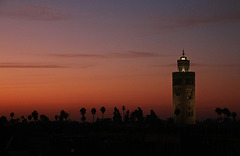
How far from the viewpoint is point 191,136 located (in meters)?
102

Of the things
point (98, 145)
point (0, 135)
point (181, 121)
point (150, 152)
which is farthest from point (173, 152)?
point (181, 121)

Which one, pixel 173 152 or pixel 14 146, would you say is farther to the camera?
pixel 173 152

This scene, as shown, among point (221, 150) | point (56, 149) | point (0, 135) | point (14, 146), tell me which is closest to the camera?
point (56, 149)

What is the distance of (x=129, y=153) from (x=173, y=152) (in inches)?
429

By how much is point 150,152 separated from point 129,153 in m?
6.31

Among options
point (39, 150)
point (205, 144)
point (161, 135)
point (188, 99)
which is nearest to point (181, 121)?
point (188, 99)

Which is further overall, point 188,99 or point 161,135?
Answer: point 188,99

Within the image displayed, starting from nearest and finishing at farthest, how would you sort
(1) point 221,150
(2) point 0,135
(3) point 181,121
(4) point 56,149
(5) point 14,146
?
(4) point 56,149 < (5) point 14,146 < (1) point 221,150 < (2) point 0,135 < (3) point 181,121

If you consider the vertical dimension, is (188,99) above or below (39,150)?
above

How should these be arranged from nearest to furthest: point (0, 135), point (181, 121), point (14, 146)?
1. point (14, 146)
2. point (0, 135)
3. point (181, 121)

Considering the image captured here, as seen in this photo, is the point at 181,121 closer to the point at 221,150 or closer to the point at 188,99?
the point at 188,99

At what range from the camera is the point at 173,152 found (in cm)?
10262

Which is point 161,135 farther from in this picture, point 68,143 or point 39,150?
point 39,150

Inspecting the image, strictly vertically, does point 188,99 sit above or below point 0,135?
above
